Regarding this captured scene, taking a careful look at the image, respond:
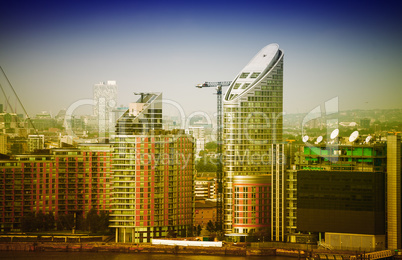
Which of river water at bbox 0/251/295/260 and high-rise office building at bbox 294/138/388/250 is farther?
river water at bbox 0/251/295/260

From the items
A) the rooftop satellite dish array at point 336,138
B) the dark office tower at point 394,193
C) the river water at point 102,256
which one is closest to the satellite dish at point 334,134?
the rooftop satellite dish array at point 336,138

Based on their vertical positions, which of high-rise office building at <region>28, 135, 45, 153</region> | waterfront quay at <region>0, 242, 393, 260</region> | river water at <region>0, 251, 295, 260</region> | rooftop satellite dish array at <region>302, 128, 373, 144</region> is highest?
rooftop satellite dish array at <region>302, 128, 373, 144</region>

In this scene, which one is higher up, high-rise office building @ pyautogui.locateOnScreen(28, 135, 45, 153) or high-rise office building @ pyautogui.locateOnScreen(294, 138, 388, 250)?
high-rise office building @ pyautogui.locateOnScreen(28, 135, 45, 153)

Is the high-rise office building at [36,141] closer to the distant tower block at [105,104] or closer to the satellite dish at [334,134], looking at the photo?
the distant tower block at [105,104]

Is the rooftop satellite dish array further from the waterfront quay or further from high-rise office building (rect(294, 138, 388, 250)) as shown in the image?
the waterfront quay

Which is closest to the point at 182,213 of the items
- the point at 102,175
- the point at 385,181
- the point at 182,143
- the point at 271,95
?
the point at 182,143

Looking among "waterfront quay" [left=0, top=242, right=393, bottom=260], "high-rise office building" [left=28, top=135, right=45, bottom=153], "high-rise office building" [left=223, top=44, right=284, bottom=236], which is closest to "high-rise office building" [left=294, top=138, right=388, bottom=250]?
"waterfront quay" [left=0, top=242, right=393, bottom=260]

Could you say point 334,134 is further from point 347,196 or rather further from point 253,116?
point 253,116

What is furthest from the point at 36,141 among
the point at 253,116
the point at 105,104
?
the point at 253,116
